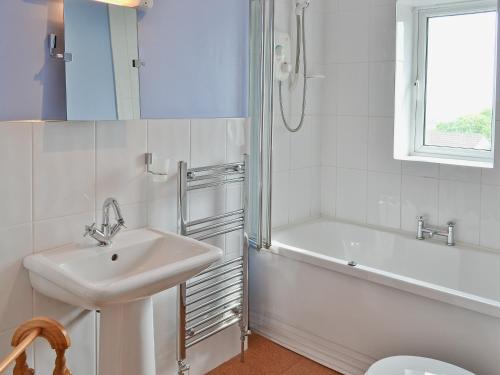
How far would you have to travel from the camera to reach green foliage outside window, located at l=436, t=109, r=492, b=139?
2.81 m

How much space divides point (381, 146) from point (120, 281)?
2026 millimetres

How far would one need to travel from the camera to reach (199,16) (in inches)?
93.5

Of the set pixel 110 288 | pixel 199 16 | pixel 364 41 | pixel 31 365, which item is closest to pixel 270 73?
pixel 199 16

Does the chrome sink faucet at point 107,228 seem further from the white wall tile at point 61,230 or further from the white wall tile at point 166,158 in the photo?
the white wall tile at point 166,158

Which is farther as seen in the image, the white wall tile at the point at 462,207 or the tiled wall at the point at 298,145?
the tiled wall at the point at 298,145

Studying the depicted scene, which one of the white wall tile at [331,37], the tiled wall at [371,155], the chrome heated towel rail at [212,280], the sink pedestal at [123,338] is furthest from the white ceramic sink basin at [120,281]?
the white wall tile at [331,37]

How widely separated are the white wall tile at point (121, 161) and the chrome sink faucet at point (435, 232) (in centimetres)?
164

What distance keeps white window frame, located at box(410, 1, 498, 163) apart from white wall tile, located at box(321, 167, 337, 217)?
54 centimetres

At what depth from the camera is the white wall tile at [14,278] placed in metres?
1.72

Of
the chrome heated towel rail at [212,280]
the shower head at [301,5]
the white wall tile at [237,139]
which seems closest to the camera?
the chrome heated towel rail at [212,280]

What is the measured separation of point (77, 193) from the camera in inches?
75.6

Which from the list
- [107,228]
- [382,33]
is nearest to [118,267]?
[107,228]

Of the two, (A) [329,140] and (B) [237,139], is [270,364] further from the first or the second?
(A) [329,140]

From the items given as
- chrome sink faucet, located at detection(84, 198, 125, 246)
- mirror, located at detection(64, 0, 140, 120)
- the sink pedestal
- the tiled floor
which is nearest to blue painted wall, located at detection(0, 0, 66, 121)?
mirror, located at detection(64, 0, 140, 120)
